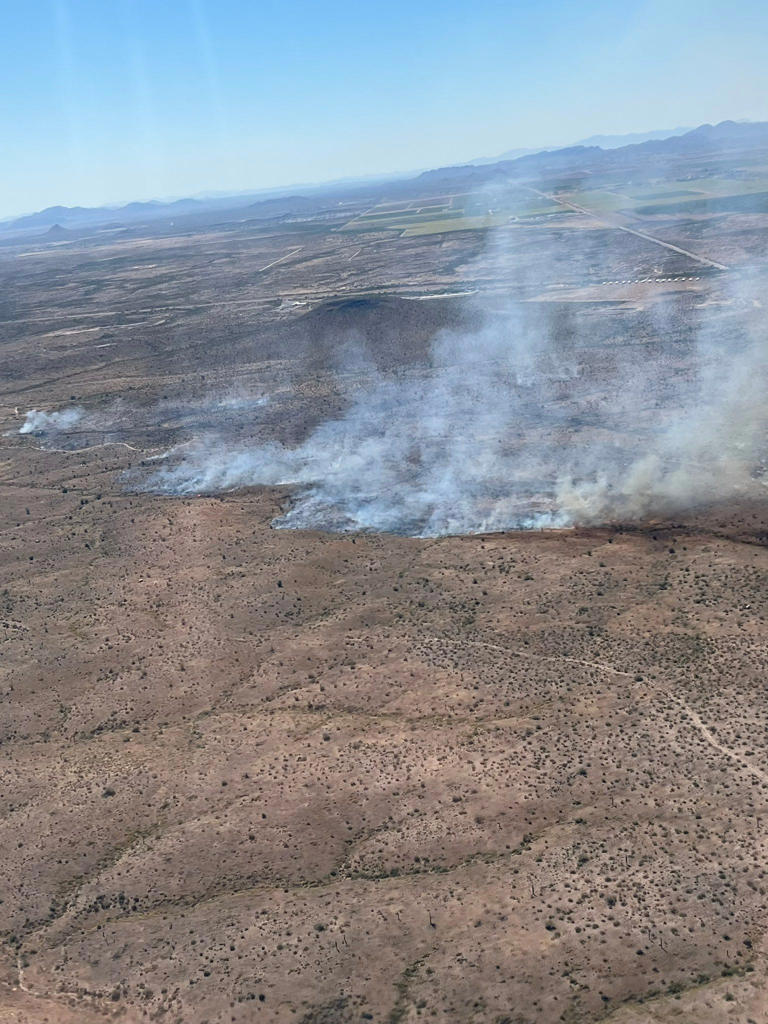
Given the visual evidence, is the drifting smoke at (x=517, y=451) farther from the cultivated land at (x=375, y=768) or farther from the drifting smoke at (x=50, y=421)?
the drifting smoke at (x=50, y=421)

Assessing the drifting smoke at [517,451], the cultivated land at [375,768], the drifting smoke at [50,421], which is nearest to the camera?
the cultivated land at [375,768]

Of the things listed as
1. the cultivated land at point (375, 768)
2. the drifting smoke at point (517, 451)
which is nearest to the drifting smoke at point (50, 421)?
the drifting smoke at point (517, 451)

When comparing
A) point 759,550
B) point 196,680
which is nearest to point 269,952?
point 196,680

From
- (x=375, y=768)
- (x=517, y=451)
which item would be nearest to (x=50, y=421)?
(x=517, y=451)

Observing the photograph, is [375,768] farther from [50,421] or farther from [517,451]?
[50,421]

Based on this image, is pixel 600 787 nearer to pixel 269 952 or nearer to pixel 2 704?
pixel 269 952

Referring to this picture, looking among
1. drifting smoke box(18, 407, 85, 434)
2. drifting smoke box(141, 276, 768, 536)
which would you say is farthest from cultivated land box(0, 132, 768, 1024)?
drifting smoke box(18, 407, 85, 434)
